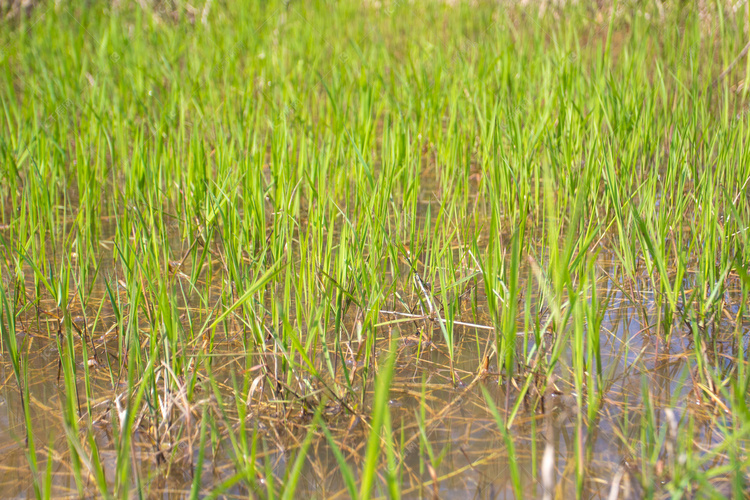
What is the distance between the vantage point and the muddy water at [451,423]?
45.6 inches

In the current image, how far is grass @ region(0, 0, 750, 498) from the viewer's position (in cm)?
115

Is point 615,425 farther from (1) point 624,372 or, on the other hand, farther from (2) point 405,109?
(2) point 405,109

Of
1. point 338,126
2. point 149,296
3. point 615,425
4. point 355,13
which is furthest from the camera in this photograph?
point 355,13

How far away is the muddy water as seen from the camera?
1.16 metres

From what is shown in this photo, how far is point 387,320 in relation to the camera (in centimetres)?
174

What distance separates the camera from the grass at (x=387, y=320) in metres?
1.15

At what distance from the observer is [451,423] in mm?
1326

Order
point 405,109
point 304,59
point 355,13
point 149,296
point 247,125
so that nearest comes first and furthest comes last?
point 149,296
point 247,125
point 405,109
point 304,59
point 355,13

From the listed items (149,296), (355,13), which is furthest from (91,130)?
(355,13)

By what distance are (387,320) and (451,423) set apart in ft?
1.52

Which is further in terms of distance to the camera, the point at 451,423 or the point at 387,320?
the point at 387,320

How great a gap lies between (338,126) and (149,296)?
1148 mm

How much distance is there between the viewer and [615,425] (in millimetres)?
1276

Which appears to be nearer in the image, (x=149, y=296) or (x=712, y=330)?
(x=712, y=330)
